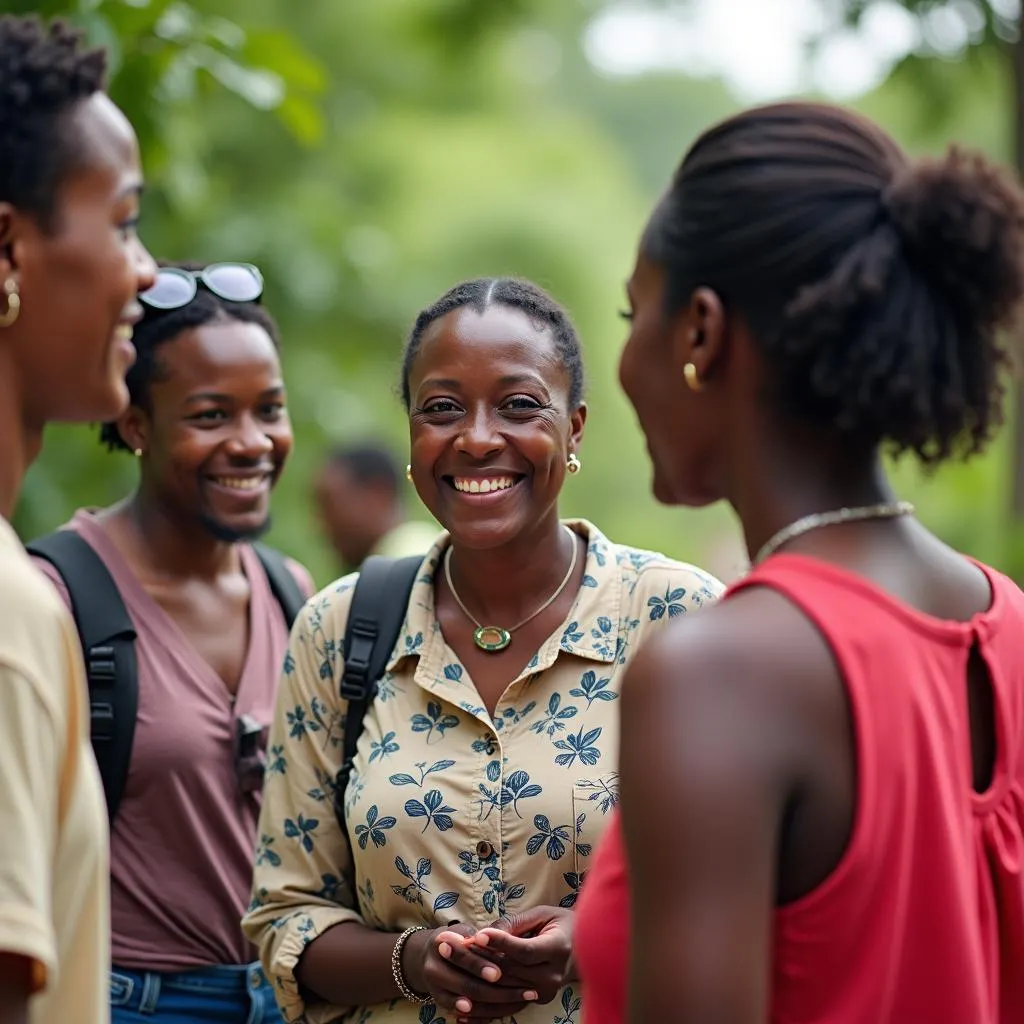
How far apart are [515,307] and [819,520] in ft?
5.09

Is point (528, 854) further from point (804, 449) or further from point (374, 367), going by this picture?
point (374, 367)

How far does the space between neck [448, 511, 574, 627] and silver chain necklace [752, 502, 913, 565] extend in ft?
4.43

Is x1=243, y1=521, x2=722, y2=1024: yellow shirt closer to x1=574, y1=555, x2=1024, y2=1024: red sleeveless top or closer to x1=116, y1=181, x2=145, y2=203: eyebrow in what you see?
x1=574, y1=555, x2=1024, y2=1024: red sleeveless top

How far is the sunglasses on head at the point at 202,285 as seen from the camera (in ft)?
14.0

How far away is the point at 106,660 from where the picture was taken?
12.2 ft

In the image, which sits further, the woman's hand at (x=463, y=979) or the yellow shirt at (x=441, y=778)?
the yellow shirt at (x=441, y=778)

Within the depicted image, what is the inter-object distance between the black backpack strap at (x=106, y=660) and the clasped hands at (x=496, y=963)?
3.20ft

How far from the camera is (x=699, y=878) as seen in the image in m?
1.88

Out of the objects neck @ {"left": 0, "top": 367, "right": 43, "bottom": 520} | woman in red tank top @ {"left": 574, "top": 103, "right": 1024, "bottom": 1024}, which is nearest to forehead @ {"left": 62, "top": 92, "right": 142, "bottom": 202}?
neck @ {"left": 0, "top": 367, "right": 43, "bottom": 520}

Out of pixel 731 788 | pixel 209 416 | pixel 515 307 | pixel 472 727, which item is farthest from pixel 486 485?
pixel 731 788

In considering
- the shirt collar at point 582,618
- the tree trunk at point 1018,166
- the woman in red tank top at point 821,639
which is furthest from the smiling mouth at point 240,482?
the tree trunk at point 1018,166

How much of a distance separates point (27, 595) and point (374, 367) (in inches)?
465

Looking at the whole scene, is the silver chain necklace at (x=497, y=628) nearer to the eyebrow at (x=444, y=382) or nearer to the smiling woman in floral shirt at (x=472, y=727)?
the smiling woman in floral shirt at (x=472, y=727)

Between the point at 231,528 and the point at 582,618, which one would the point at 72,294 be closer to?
the point at 582,618
